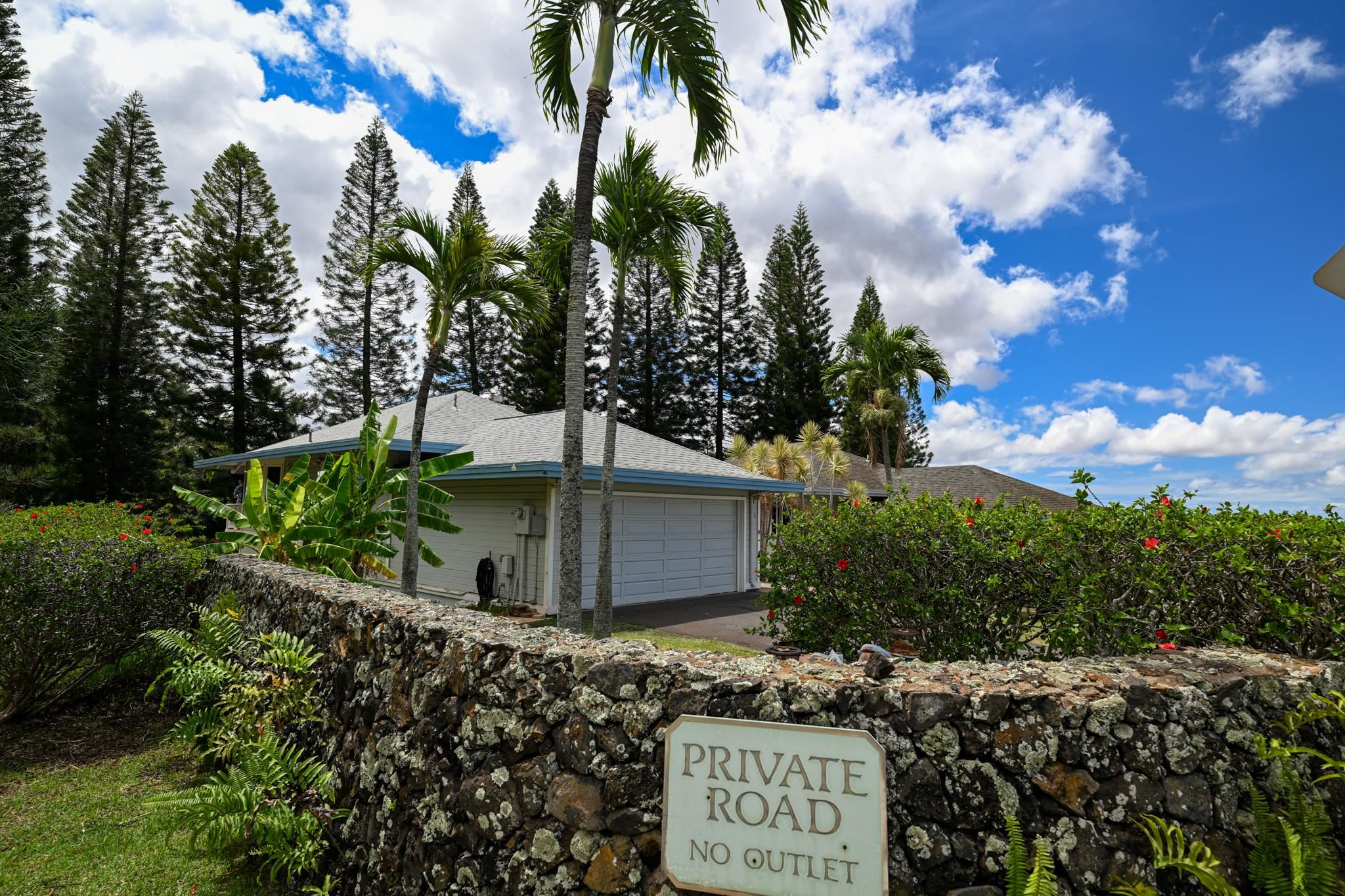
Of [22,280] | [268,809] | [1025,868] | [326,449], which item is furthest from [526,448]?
[22,280]

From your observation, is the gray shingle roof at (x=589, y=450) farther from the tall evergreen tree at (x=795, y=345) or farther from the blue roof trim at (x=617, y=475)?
the tall evergreen tree at (x=795, y=345)

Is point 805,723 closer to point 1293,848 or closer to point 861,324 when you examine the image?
point 1293,848

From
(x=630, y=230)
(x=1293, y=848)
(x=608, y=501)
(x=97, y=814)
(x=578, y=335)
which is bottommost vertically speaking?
(x=97, y=814)

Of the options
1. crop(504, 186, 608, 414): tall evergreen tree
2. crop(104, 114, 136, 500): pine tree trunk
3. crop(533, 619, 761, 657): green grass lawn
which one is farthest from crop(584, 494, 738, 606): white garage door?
crop(104, 114, 136, 500): pine tree trunk

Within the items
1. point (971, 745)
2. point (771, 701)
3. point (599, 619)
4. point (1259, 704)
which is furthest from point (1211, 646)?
point (599, 619)

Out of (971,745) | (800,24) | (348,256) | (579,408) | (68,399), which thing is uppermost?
(348,256)

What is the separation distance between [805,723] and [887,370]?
17854 mm

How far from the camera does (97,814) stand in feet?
13.7

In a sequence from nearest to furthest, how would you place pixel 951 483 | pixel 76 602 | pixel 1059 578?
pixel 1059 578 → pixel 76 602 → pixel 951 483

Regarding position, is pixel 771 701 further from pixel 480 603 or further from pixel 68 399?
pixel 68 399

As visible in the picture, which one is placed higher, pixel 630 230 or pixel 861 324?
pixel 861 324

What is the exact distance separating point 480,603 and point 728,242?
87.7ft

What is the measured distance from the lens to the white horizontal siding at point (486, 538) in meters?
12.2

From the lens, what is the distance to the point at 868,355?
A: 18781mm
